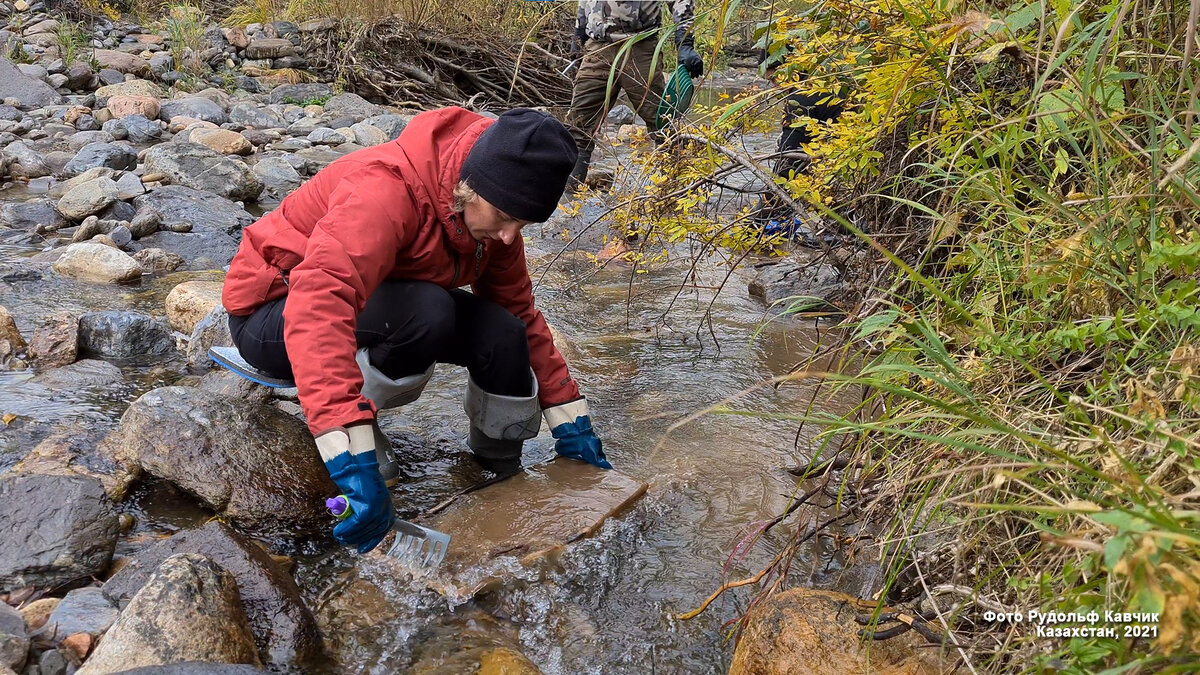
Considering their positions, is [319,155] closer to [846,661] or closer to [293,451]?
[293,451]

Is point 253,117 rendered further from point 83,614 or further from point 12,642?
point 12,642

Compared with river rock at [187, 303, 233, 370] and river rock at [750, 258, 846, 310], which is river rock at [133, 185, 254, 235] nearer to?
river rock at [187, 303, 233, 370]

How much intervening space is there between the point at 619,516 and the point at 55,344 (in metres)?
2.53

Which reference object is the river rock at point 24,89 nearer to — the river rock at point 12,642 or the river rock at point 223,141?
the river rock at point 223,141

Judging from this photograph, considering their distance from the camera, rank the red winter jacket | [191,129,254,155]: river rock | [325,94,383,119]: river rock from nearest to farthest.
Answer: the red winter jacket < [191,129,254,155]: river rock < [325,94,383,119]: river rock

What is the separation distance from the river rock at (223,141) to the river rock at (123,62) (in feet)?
8.81

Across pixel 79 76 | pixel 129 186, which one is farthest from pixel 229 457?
pixel 79 76

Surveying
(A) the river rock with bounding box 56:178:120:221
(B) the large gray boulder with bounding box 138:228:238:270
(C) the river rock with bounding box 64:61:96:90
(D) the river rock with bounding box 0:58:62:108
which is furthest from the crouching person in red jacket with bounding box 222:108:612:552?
(C) the river rock with bounding box 64:61:96:90

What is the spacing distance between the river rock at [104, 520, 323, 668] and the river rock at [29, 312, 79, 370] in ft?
5.81

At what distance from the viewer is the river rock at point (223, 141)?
7652 mm

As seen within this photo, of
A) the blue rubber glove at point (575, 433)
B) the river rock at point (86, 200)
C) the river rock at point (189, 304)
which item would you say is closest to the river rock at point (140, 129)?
the river rock at point (86, 200)

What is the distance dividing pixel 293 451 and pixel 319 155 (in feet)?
19.2

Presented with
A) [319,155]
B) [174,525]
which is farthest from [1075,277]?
[319,155]

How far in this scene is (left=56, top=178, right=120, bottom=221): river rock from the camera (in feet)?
18.8
